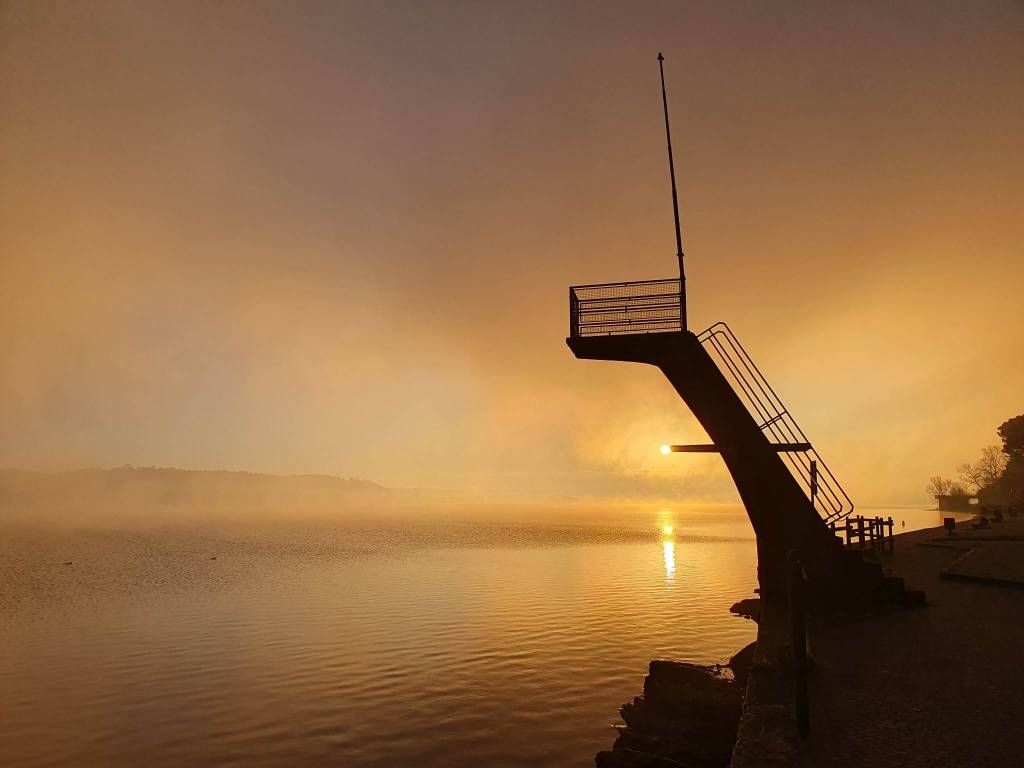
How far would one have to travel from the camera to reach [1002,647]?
10078 millimetres

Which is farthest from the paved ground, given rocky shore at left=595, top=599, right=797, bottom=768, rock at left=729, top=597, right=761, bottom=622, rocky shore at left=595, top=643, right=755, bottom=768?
rock at left=729, top=597, right=761, bottom=622

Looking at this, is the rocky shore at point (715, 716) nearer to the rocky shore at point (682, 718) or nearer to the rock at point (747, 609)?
the rocky shore at point (682, 718)

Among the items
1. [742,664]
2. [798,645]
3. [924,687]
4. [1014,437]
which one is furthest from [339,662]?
[1014,437]

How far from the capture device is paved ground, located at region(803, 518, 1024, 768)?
248 inches

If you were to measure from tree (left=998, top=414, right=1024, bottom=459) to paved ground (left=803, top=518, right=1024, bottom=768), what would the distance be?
85.2m

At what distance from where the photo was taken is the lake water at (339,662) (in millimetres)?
13312

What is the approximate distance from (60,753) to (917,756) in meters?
16.9

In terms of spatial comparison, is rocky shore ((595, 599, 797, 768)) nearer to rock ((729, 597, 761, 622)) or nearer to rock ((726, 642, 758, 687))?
rock ((726, 642, 758, 687))

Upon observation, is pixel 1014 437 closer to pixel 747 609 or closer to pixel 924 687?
pixel 747 609

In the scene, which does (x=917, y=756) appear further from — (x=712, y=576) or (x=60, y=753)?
(x=712, y=576)

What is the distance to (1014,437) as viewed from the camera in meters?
79.4

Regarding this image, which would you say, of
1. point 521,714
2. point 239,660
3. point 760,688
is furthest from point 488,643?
point 760,688

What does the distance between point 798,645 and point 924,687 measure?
8.27 feet

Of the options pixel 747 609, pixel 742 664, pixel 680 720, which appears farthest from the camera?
pixel 747 609
